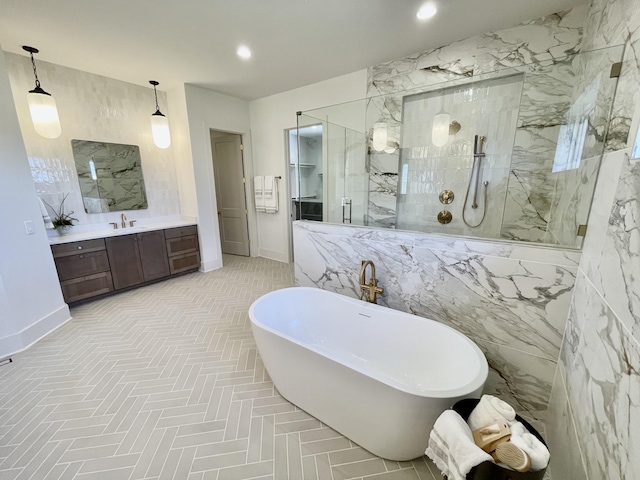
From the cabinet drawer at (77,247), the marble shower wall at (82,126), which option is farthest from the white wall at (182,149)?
the cabinet drawer at (77,247)

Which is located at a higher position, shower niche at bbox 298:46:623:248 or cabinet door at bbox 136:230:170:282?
shower niche at bbox 298:46:623:248

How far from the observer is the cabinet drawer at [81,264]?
113 inches

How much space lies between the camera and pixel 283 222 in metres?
4.57

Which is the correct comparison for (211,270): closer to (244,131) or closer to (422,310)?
(244,131)

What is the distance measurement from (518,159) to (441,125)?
32.6 inches

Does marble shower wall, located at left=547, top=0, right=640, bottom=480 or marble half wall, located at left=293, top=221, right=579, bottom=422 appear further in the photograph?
marble half wall, located at left=293, top=221, right=579, bottom=422

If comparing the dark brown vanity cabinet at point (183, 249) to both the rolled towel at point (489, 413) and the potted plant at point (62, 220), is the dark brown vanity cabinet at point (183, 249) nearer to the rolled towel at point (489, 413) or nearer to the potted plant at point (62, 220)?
the potted plant at point (62, 220)

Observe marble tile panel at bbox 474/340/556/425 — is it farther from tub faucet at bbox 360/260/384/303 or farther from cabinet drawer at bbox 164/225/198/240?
cabinet drawer at bbox 164/225/198/240

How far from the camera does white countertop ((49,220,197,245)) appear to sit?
2.93 meters

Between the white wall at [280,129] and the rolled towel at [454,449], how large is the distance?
3.57 meters

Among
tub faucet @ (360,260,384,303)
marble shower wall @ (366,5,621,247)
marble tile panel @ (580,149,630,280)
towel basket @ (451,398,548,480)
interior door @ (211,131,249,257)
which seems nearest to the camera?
towel basket @ (451,398,548,480)

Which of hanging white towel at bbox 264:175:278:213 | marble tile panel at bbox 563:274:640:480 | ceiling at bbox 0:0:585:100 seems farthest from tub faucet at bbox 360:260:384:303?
hanging white towel at bbox 264:175:278:213

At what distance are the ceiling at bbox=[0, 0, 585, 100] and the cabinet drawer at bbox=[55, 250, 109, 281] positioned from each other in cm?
228

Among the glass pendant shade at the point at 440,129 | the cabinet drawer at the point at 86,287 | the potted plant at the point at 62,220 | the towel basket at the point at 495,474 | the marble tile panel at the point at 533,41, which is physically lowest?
the cabinet drawer at the point at 86,287
